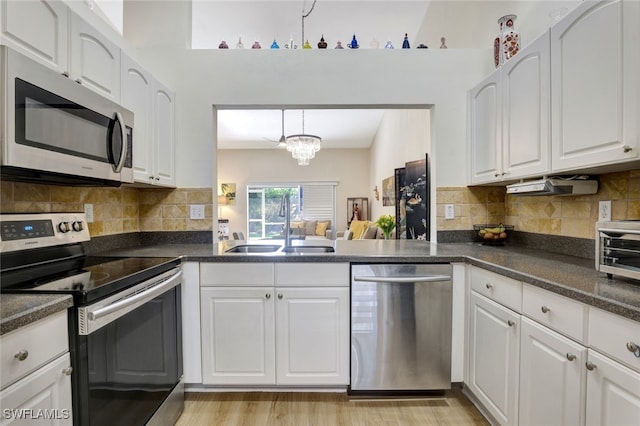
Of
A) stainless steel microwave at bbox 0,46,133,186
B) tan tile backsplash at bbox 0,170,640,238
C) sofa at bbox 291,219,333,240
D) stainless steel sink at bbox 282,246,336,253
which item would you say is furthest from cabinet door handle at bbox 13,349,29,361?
sofa at bbox 291,219,333,240

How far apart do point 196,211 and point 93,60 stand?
3.69ft

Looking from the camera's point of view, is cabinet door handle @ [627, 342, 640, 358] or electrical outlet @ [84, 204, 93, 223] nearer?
cabinet door handle @ [627, 342, 640, 358]

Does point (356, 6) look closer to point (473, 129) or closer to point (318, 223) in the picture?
point (473, 129)

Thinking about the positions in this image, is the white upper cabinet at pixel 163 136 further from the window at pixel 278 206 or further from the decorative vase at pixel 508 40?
the window at pixel 278 206

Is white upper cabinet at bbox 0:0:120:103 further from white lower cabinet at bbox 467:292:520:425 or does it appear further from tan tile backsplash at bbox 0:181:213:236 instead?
white lower cabinet at bbox 467:292:520:425

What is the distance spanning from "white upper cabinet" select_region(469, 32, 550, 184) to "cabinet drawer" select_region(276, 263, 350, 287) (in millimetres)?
1162

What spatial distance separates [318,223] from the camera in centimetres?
763

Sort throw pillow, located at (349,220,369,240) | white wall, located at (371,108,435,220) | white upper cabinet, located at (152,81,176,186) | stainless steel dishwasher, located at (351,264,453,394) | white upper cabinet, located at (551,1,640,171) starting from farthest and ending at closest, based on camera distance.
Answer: throw pillow, located at (349,220,369,240) → white wall, located at (371,108,435,220) → white upper cabinet, located at (152,81,176,186) → stainless steel dishwasher, located at (351,264,453,394) → white upper cabinet, located at (551,1,640,171)

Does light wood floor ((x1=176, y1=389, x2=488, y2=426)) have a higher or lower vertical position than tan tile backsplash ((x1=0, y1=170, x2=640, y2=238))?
lower

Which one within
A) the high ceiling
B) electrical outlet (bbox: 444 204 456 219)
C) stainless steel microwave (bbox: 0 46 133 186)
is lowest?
electrical outlet (bbox: 444 204 456 219)

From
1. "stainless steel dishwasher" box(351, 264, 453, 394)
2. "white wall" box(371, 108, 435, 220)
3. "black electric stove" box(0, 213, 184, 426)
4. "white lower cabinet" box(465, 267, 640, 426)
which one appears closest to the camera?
"white lower cabinet" box(465, 267, 640, 426)

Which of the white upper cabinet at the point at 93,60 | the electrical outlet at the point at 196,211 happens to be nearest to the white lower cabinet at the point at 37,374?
the white upper cabinet at the point at 93,60

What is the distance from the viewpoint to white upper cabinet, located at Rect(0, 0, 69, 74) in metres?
1.08

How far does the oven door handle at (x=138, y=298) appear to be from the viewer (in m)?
1.04
